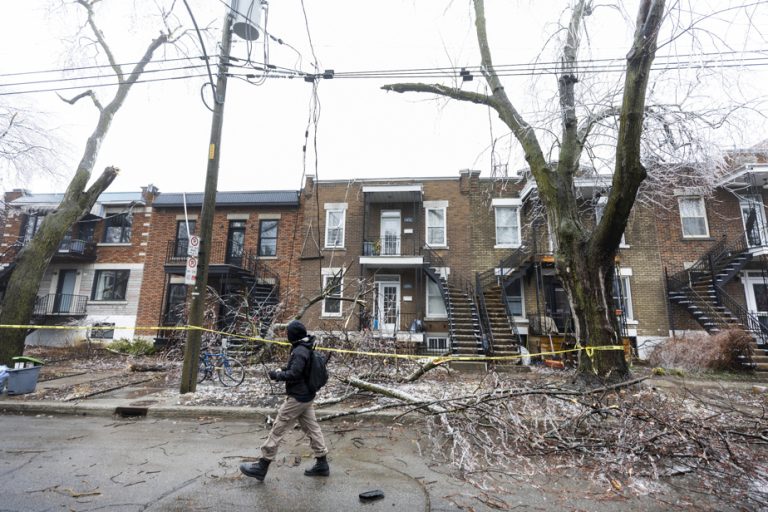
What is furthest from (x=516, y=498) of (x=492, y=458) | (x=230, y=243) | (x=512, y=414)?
(x=230, y=243)

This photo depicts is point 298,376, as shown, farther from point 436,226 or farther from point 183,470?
point 436,226

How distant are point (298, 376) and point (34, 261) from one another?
1047cm

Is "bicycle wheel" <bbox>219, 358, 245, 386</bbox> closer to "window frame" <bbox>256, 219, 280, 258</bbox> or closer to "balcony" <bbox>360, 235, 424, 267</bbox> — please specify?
"balcony" <bbox>360, 235, 424, 267</bbox>

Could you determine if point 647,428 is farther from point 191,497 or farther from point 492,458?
point 191,497

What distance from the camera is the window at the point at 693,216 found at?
15914 millimetres

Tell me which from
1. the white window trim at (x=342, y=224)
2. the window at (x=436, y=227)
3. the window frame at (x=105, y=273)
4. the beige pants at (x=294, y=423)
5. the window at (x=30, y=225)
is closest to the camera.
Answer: the beige pants at (x=294, y=423)

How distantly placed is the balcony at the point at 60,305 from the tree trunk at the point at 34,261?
10.3 meters

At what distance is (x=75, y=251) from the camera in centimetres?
1883

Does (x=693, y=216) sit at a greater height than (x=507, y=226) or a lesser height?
greater

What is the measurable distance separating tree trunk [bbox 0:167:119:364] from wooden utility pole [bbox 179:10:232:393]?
216 inches

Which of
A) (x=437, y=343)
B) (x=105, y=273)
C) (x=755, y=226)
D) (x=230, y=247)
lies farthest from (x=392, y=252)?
(x=105, y=273)

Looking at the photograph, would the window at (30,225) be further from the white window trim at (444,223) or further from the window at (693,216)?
the window at (693,216)

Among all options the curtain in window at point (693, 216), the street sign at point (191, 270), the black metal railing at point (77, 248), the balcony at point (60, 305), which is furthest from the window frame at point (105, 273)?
the curtain in window at point (693, 216)

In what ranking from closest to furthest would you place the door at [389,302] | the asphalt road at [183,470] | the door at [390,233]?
the asphalt road at [183,470] < the door at [389,302] < the door at [390,233]
